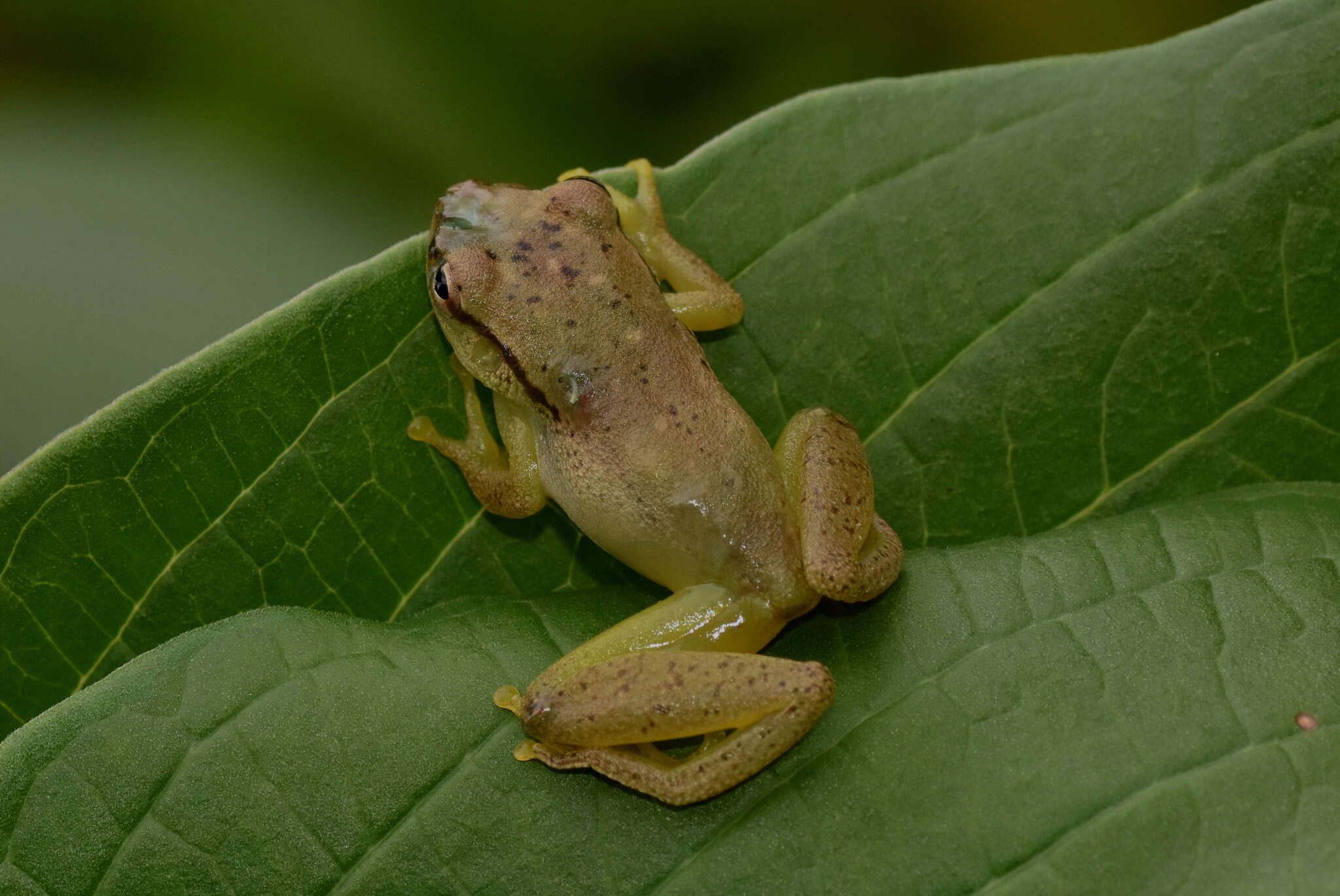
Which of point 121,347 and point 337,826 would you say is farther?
point 121,347

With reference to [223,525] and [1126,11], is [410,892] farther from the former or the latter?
[1126,11]

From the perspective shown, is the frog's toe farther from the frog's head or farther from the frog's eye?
the frog's eye

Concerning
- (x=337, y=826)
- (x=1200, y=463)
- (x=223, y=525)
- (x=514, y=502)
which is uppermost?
(x=223, y=525)

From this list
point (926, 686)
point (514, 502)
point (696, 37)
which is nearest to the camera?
point (926, 686)

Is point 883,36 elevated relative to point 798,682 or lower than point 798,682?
elevated

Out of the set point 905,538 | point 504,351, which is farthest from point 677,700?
point 504,351

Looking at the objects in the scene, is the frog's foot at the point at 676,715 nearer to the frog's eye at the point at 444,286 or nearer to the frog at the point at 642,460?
the frog at the point at 642,460

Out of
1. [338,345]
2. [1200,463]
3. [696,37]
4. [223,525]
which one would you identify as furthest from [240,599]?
[696,37]
